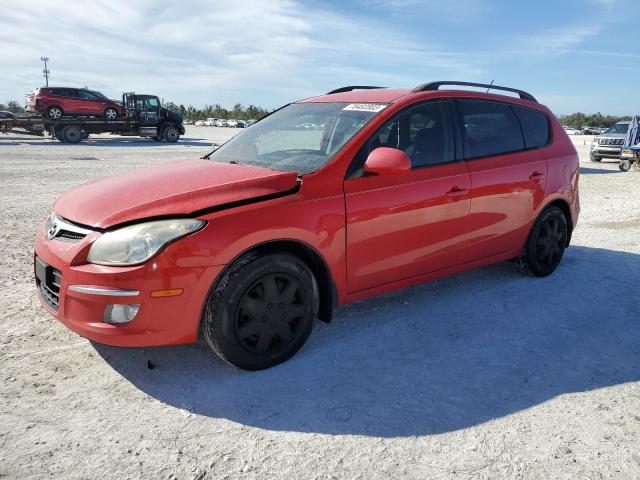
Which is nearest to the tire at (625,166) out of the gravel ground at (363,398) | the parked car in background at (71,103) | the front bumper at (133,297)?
the gravel ground at (363,398)

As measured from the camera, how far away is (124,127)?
26.7 m

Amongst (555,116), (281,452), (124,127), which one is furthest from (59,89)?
(281,452)

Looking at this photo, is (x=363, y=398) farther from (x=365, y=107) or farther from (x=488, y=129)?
(x=488, y=129)

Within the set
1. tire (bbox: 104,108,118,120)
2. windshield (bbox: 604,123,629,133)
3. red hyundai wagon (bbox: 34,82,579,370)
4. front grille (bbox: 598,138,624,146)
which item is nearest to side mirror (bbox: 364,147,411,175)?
red hyundai wagon (bbox: 34,82,579,370)

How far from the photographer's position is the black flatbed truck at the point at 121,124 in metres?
24.5

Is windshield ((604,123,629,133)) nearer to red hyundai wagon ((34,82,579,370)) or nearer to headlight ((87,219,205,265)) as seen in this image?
red hyundai wagon ((34,82,579,370))

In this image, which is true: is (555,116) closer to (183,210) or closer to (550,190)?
(550,190)

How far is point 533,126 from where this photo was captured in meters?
4.84

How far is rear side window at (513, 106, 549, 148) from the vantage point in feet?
15.6

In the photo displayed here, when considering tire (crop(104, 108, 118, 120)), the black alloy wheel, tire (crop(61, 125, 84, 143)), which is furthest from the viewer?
tire (crop(104, 108, 118, 120))

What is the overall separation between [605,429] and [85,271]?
9.18ft

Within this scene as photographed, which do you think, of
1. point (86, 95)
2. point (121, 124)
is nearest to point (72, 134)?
point (86, 95)

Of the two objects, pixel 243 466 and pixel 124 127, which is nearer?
pixel 243 466

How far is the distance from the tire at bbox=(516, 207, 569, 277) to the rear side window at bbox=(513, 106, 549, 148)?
64cm
